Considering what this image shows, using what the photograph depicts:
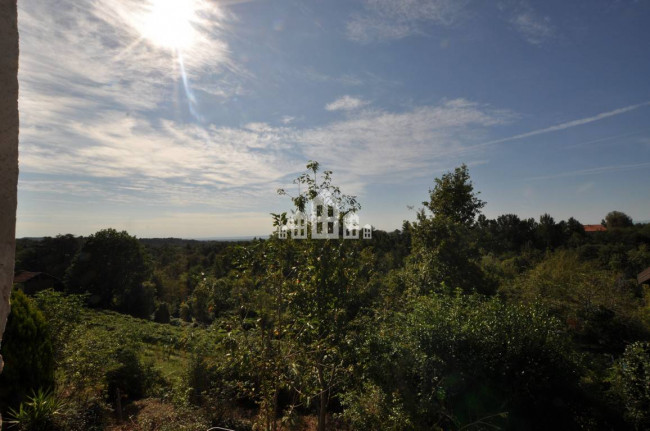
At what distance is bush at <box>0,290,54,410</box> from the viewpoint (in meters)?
5.93

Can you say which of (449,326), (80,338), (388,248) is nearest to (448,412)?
(449,326)

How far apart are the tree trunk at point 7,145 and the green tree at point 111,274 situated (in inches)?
1271

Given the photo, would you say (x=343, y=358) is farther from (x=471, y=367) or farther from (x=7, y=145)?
(x=7, y=145)

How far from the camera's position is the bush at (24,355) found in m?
5.93

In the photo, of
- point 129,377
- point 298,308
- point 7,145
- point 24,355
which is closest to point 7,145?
point 7,145

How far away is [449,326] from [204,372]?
22.8 ft

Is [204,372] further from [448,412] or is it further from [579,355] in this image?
[579,355]

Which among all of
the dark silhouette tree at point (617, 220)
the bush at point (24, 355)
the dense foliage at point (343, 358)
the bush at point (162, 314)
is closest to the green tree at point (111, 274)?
the bush at point (162, 314)

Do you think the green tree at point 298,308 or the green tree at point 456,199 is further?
the green tree at point 456,199

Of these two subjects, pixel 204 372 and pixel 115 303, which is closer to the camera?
pixel 204 372

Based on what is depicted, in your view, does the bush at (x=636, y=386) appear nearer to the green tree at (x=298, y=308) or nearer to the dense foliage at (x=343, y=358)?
the dense foliage at (x=343, y=358)

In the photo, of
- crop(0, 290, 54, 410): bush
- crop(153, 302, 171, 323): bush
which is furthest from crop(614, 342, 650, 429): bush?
crop(153, 302, 171, 323): bush

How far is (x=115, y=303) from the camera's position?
90.9ft

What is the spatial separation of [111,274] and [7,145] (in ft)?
107
